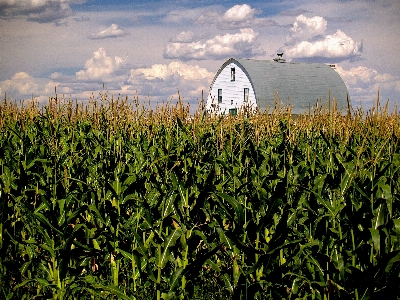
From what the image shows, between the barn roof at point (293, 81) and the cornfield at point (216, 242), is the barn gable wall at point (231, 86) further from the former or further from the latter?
the cornfield at point (216, 242)

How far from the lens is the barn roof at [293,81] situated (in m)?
45.8

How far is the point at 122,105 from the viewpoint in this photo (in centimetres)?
1255

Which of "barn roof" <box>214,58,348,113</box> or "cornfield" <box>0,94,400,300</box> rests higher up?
"barn roof" <box>214,58,348,113</box>

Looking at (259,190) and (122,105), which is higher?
(122,105)

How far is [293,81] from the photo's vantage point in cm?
4909

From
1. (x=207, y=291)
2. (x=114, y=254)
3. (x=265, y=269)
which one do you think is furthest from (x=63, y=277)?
(x=265, y=269)

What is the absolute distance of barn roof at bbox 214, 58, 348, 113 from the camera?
1802 inches

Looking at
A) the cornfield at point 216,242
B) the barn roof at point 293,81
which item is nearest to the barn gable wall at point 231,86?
the barn roof at point 293,81

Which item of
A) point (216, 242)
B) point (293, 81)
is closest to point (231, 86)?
point (293, 81)

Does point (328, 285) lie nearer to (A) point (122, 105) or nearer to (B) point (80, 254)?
(B) point (80, 254)

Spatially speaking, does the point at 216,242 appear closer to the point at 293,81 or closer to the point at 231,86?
the point at 231,86

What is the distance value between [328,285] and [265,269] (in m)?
0.72

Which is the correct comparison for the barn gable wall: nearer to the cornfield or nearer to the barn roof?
the barn roof

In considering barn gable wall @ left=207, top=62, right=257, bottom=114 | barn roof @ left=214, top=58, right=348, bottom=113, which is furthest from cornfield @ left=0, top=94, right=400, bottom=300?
barn gable wall @ left=207, top=62, right=257, bottom=114
